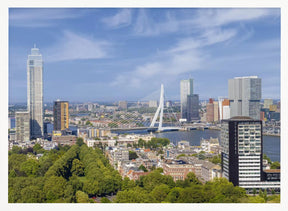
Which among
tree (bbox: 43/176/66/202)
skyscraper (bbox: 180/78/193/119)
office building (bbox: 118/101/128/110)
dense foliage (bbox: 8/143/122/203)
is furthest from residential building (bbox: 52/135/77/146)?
tree (bbox: 43/176/66/202)

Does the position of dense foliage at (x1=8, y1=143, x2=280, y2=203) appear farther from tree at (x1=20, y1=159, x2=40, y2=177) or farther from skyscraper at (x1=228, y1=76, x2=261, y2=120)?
skyscraper at (x1=228, y1=76, x2=261, y2=120)

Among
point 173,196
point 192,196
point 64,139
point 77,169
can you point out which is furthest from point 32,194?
point 64,139

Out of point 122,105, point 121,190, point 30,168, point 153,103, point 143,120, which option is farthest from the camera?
point 143,120

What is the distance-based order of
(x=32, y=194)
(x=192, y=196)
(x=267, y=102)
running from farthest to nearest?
1. (x=267, y=102)
2. (x=32, y=194)
3. (x=192, y=196)

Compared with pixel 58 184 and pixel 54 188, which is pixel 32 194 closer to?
pixel 54 188

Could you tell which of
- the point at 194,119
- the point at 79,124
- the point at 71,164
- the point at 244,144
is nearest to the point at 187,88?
the point at 194,119

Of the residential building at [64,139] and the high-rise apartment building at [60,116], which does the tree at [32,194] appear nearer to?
the residential building at [64,139]
